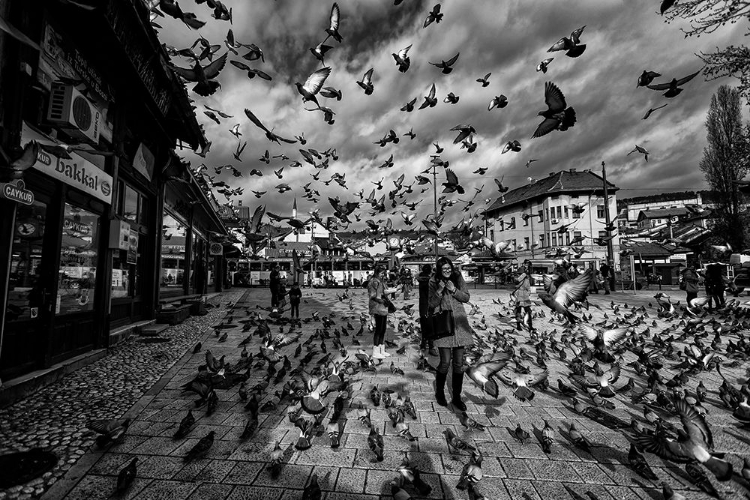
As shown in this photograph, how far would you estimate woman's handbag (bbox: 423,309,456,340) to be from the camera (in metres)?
4.23

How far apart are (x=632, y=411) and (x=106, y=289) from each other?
9.26m

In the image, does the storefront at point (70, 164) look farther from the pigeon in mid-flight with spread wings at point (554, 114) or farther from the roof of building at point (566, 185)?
the roof of building at point (566, 185)

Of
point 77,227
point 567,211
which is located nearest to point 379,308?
point 77,227

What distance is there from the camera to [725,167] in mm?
28000

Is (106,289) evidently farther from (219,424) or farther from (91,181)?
(219,424)

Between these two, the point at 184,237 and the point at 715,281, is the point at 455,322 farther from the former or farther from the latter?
the point at 184,237

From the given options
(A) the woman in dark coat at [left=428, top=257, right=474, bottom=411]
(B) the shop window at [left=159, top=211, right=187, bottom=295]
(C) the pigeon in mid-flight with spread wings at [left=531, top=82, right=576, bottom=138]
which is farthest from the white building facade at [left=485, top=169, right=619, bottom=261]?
(A) the woman in dark coat at [left=428, top=257, right=474, bottom=411]

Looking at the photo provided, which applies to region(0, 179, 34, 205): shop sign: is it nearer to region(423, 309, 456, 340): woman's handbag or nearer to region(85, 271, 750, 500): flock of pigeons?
region(85, 271, 750, 500): flock of pigeons

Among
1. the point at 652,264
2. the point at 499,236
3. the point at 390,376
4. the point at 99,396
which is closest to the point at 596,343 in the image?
the point at 390,376

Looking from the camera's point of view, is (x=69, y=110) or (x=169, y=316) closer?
(x=69, y=110)

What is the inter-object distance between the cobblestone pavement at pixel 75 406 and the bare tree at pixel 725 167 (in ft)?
123

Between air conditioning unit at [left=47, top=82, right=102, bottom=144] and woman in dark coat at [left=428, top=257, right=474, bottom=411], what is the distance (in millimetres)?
5852

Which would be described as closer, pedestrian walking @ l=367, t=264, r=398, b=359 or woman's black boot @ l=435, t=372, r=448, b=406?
woman's black boot @ l=435, t=372, r=448, b=406

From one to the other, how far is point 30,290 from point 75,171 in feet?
6.57
